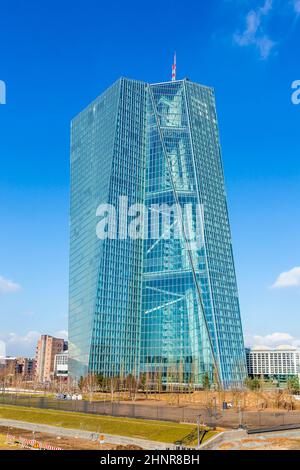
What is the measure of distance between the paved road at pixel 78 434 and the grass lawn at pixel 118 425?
1380 mm

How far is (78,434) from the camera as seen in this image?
7806 centimetres

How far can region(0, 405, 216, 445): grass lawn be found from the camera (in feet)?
227

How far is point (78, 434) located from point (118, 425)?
6.34 m

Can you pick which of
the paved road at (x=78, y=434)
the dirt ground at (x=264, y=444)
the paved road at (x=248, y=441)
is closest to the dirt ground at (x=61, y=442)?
the paved road at (x=78, y=434)

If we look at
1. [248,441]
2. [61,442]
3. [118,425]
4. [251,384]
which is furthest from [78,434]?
[251,384]

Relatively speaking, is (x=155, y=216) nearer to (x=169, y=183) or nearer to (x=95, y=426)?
(x=169, y=183)

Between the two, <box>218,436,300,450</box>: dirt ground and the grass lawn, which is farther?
the grass lawn

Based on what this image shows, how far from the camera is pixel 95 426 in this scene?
3159 inches

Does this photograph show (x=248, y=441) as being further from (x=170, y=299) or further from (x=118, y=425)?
(x=170, y=299)

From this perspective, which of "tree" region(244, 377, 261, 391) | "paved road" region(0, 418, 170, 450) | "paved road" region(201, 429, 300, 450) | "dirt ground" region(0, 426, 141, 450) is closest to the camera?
"paved road" region(201, 429, 300, 450)

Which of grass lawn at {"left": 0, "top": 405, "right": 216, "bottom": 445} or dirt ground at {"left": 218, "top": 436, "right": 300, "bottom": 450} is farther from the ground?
grass lawn at {"left": 0, "top": 405, "right": 216, "bottom": 445}

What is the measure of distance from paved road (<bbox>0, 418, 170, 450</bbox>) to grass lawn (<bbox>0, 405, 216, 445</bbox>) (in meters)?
1.38

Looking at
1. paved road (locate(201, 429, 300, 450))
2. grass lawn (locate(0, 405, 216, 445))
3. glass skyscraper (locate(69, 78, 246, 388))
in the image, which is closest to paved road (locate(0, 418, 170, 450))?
grass lawn (locate(0, 405, 216, 445))

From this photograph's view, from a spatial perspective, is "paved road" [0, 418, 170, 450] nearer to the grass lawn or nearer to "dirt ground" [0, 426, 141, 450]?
"dirt ground" [0, 426, 141, 450]
